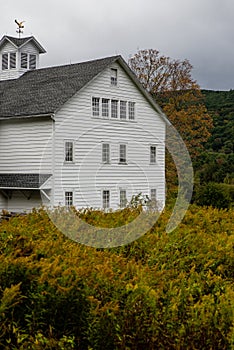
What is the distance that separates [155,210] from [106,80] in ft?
80.5

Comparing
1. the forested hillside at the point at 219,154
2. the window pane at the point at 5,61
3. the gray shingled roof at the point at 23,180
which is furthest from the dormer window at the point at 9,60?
the forested hillside at the point at 219,154

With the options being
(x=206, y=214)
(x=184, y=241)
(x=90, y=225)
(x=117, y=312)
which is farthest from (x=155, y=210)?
(x=117, y=312)

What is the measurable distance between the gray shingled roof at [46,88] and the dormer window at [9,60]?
3037 mm

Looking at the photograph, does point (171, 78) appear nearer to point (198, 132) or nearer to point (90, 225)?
point (198, 132)

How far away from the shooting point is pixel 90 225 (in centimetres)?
694

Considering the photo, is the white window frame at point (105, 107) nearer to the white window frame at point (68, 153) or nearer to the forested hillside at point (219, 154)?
the white window frame at point (68, 153)

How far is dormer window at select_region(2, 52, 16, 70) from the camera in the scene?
38.9 meters

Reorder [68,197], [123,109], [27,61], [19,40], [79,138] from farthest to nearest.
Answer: [27,61]
[19,40]
[123,109]
[79,138]
[68,197]

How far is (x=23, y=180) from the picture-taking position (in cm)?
3002

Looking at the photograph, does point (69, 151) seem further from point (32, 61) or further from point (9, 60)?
point (9, 60)

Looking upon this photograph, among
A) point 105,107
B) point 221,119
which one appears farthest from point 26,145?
point 221,119

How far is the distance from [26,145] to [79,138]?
8.98 ft

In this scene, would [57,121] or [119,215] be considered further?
[57,121]

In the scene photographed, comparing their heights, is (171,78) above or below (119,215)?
above
